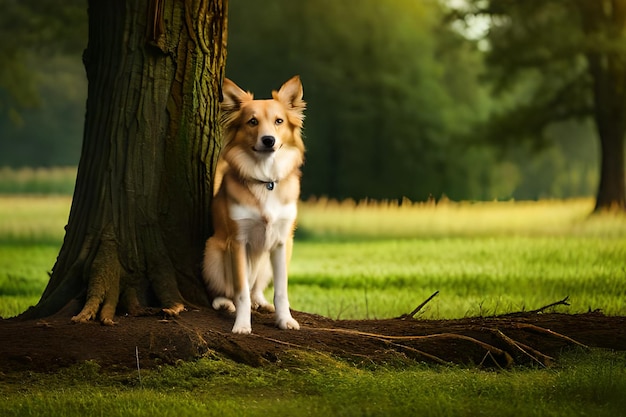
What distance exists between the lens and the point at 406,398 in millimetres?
4863

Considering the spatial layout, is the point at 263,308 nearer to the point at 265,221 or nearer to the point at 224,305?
the point at 224,305

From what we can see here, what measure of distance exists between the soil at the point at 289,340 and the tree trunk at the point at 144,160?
1.15 feet

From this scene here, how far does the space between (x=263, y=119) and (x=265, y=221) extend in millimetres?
663

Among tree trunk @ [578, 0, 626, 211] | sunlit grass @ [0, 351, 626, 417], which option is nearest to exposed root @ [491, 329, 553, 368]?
sunlit grass @ [0, 351, 626, 417]

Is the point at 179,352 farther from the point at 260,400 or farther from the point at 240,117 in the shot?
the point at 240,117

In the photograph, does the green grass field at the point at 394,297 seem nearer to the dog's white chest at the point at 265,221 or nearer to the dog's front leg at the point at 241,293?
the dog's front leg at the point at 241,293

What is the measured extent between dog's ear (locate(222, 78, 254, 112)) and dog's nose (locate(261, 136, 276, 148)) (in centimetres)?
39

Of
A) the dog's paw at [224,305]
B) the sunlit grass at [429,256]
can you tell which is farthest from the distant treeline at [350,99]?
the dog's paw at [224,305]

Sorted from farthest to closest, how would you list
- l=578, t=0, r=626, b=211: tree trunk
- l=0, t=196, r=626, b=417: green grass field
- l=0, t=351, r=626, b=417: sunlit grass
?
l=578, t=0, r=626, b=211: tree trunk → l=0, t=196, r=626, b=417: green grass field → l=0, t=351, r=626, b=417: sunlit grass

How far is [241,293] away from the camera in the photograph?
5.85 m

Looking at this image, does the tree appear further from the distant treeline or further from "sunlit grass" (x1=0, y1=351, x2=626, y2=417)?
"sunlit grass" (x1=0, y1=351, x2=626, y2=417)

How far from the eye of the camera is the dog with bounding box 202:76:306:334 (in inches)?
230

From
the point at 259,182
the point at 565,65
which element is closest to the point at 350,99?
the point at 565,65

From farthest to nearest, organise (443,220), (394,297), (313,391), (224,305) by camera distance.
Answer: (443,220) < (394,297) < (224,305) < (313,391)
